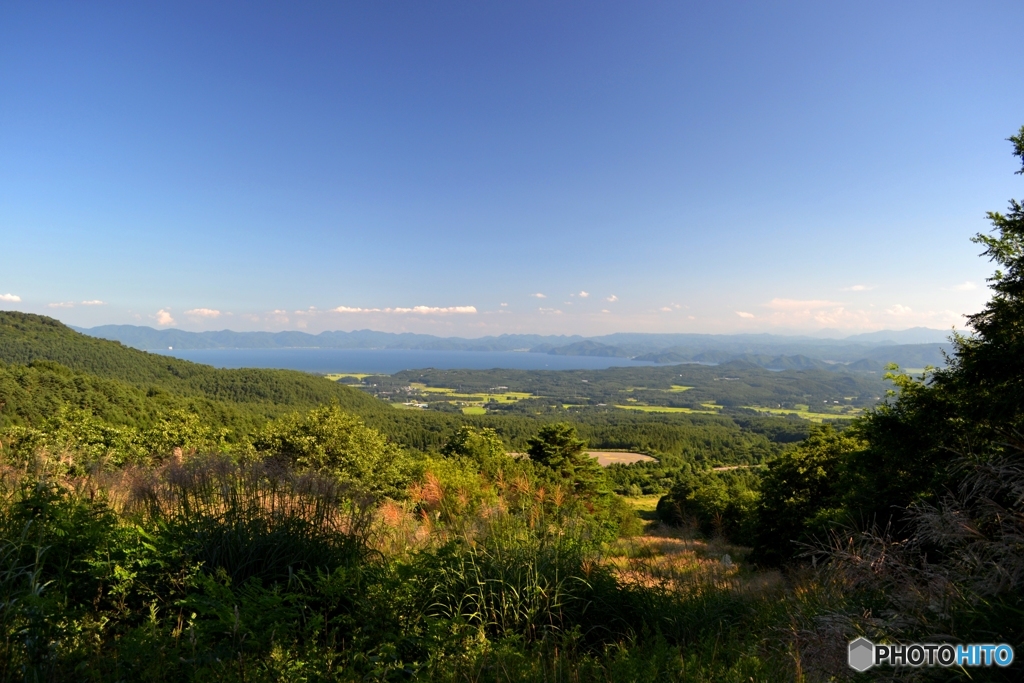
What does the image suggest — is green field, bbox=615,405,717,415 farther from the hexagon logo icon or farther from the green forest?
the hexagon logo icon

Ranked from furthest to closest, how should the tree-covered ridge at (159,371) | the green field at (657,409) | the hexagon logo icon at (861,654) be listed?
the green field at (657,409)
the tree-covered ridge at (159,371)
the hexagon logo icon at (861,654)

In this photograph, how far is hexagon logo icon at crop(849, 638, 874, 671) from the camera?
181 centimetres

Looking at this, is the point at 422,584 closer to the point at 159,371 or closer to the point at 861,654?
the point at 861,654

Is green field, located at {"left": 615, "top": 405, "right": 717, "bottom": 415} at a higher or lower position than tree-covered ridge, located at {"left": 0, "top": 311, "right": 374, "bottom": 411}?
lower

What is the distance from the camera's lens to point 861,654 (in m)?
1.84

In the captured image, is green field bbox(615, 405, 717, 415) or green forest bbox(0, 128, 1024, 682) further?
green field bbox(615, 405, 717, 415)

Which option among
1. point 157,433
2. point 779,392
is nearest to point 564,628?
point 157,433

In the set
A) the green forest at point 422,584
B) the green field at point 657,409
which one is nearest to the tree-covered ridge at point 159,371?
the green field at point 657,409

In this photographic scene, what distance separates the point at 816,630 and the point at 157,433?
89.3 feet

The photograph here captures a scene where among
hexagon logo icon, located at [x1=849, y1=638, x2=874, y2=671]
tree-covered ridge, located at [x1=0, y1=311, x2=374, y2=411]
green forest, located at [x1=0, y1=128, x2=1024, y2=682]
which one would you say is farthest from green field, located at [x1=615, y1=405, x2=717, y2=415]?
hexagon logo icon, located at [x1=849, y1=638, x2=874, y2=671]

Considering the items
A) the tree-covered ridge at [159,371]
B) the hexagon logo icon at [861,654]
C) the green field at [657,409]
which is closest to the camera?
the hexagon logo icon at [861,654]

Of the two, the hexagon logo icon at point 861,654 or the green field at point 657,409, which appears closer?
the hexagon logo icon at point 861,654

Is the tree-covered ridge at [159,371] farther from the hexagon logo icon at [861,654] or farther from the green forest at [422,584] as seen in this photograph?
the hexagon logo icon at [861,654]

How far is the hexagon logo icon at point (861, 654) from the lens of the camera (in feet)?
5.94
